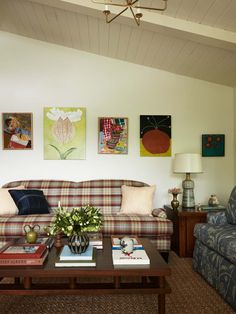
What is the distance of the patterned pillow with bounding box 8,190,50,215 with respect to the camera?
333cm

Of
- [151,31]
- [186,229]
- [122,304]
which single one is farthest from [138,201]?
[151,31]

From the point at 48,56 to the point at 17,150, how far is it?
1413mm

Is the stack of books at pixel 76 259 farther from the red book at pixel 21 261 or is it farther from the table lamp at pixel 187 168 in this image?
the table lamp at pixel 187 168

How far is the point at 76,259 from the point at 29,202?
163 cm

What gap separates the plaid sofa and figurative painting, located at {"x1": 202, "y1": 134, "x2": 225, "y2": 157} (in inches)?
42.1

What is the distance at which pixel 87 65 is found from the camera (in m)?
4.10

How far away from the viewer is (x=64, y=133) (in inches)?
159

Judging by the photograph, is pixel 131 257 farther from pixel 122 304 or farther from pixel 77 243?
pixel 122 304

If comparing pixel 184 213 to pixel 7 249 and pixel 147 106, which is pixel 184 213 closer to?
pixel 147 106

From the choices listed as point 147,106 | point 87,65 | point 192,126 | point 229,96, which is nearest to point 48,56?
point 87,65

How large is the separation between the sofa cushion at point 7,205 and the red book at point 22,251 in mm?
1239

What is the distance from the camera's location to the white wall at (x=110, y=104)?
13.3 ft

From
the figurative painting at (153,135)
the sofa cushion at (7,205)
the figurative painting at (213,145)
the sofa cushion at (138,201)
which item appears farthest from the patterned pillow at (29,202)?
the figurative painting at (213,145)

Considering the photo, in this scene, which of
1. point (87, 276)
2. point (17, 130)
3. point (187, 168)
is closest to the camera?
point (87, 276)
